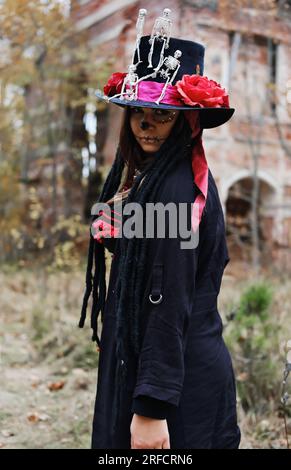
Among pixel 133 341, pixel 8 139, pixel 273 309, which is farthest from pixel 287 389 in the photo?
pixel 8 139

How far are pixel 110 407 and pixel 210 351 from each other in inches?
15.9

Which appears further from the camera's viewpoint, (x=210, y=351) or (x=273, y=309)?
(x=273, y=309)

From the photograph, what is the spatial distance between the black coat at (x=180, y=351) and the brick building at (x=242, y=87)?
608cm

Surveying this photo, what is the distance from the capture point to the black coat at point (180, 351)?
5.41ft

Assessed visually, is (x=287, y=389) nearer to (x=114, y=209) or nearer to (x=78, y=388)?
(x=78, y=388)

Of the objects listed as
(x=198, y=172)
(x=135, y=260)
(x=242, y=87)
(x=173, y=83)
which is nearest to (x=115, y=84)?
(x=173, y=83)

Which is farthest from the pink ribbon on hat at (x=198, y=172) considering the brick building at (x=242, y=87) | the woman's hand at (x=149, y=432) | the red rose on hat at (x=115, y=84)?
the brick building at (x=242, y=87)

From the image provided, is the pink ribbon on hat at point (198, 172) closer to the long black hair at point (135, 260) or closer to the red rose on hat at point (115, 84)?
the long black hair at point (135, 260)

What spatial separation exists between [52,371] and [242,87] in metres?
6.98

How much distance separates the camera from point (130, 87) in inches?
74.8

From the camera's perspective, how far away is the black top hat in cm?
181

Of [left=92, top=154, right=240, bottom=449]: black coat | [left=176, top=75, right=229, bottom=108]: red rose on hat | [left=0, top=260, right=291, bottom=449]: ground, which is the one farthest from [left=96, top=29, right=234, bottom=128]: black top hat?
[left=0, top=260, right=291, bottom=449]: ground

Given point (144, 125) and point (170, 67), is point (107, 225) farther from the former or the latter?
point (170, 67)

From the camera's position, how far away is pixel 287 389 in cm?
372
